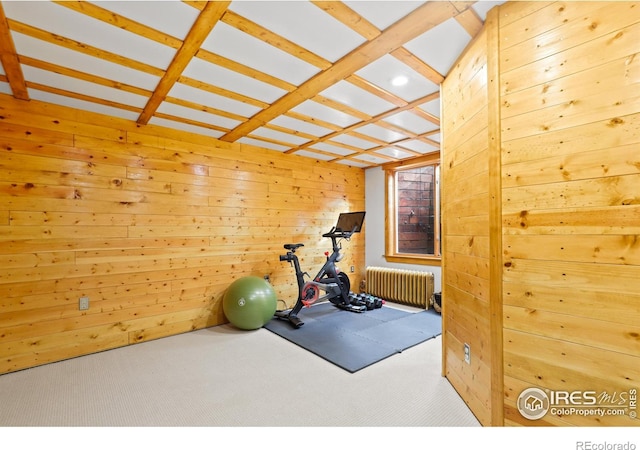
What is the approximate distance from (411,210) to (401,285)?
1545 mm

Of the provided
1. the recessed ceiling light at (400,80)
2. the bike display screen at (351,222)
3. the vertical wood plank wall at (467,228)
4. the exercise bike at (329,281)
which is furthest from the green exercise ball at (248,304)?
the recessed ceiling light at (400,80)

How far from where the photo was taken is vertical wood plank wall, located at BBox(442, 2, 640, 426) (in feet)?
4.16

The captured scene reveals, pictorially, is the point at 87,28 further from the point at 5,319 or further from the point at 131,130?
the point at 5,319

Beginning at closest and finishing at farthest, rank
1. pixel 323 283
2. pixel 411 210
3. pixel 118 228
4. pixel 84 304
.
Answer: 1. pixel 84 304
2. pixel 118 228
3. pixel 323 283
4. pixel 411 210

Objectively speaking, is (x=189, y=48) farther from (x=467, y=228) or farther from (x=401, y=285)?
(x=401, y=285)

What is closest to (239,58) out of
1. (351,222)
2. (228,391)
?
(228,391)

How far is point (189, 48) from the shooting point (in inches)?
79.6

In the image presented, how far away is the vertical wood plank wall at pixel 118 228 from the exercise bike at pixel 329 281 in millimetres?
463

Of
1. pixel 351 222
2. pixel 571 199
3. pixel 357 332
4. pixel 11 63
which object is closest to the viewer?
pixel 571 199

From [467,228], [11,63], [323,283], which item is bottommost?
[323,283]

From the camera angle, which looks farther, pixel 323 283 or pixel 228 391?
pixel 323 283

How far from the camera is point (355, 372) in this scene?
102 inches

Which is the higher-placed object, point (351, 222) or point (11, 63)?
point (11, 63)

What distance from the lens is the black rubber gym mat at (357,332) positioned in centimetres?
296
